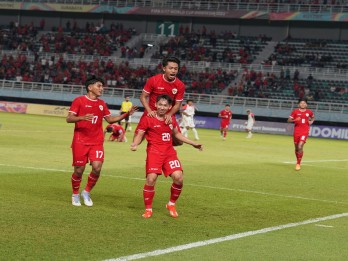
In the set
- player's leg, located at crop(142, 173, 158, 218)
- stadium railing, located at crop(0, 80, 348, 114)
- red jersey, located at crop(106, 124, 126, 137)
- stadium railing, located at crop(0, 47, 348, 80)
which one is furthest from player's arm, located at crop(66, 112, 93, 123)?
stadium railing, located at crop(0, 47, 348, 80)

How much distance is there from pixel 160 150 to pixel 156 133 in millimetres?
302

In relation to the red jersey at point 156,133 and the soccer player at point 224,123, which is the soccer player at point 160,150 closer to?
the red jersey at point 156,133

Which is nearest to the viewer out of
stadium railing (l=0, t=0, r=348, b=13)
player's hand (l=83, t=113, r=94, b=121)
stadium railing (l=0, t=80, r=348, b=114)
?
player's hand (l=83, t=113, r=94, b=121)

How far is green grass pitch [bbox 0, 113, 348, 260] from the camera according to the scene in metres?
9.37

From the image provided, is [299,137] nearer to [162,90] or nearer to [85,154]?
[162,90]

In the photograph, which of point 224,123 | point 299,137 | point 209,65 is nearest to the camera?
point 299,137

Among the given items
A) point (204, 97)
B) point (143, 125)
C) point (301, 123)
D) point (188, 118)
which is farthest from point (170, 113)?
point (204, 97)

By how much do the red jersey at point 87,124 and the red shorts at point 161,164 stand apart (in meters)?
1.40

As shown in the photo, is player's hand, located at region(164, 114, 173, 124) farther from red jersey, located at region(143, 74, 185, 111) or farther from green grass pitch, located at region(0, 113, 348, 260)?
green grass pitch, located at region(0, 113, 348, 260)

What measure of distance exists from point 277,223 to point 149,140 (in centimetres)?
242

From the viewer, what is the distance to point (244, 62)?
2687 inches

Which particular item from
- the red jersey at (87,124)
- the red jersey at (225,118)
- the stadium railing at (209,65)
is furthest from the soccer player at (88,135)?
the stadium railing at (209,65)

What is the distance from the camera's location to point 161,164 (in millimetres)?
12344

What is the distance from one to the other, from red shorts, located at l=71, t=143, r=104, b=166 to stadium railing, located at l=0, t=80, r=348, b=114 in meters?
45.5
